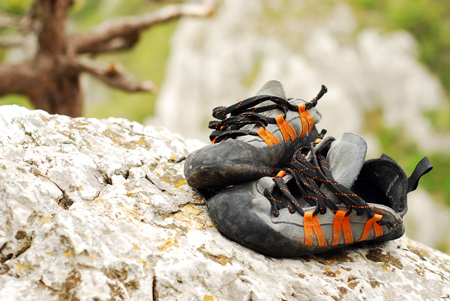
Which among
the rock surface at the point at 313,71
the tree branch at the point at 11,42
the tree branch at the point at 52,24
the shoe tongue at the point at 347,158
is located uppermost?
the rock surface at the point at 313,71

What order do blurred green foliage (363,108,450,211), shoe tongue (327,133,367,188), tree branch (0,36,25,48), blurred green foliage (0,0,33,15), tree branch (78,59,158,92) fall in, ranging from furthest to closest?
tree branch (0,36,25,48)
blurred green foliage (363,108,450,211)
blurred green foliage (0,0,33,15)
tree branch (78,59,158,92)
shoe tongue (327,133,367,188)

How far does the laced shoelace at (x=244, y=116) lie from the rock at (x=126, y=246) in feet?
0.95

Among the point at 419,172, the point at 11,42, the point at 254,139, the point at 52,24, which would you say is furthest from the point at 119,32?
the point at 419,172

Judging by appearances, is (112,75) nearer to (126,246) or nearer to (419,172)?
(126,246)

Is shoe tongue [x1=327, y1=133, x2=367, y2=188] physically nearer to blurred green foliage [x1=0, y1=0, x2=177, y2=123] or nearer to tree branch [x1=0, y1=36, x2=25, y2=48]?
tree branch [x1=0, y1=36, x2=25, y2=48]

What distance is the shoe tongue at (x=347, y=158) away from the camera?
138cm

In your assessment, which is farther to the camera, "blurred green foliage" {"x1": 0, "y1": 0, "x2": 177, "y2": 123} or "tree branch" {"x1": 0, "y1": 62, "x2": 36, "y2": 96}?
"blurred green foliage" {"x1": 0, "y1": 0, "x2": 177, "y2": 123}

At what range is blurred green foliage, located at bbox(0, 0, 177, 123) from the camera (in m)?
7.84

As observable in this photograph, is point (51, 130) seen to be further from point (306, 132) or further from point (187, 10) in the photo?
point (187, 10)

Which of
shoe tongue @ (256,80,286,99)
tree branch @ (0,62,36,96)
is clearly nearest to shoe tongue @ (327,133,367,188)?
shoe tongue @ (256,80,286,99)

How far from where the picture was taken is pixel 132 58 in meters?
8.34

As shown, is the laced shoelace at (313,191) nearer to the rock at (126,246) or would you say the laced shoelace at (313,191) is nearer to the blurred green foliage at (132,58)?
the rock at (126,246)

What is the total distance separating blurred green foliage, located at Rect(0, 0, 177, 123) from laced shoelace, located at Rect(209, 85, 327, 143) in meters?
6.20

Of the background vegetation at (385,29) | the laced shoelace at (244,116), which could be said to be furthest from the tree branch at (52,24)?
the laced shoelace at (244,116)
